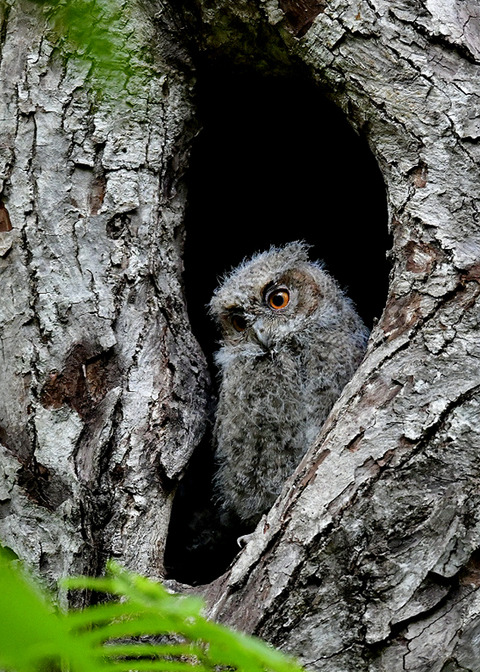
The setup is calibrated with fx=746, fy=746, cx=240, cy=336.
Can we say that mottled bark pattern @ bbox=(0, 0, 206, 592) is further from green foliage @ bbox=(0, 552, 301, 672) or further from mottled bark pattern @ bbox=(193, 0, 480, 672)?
green foliage @ bbox=(0, 552, 301, 672)

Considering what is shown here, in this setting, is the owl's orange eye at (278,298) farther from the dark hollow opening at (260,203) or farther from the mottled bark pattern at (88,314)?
the mottled bark pattern at (88,314)

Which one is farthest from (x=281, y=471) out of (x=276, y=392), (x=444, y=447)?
(x=444, y=447)

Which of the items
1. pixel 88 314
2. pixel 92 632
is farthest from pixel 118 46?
pixel 92 632

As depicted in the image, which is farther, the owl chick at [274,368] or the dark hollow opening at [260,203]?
the dark hollow opening at [260,203]

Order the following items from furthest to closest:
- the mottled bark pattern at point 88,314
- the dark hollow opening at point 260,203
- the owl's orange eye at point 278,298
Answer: the owl's orange eye at point 278,298, the dark hollow opening at point 260,203, the mottled bark pattern at point 88,314

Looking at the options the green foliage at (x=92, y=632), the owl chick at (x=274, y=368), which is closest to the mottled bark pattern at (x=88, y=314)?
the owl chick at (x=274, y=368)

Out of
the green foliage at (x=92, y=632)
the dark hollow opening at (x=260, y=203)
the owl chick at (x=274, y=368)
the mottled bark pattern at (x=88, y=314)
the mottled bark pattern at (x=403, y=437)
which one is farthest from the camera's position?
the dark hollow opening at (x=260, y=203)

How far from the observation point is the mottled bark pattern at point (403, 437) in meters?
1.77

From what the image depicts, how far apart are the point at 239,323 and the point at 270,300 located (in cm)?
18

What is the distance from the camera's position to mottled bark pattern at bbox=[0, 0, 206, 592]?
2.20 m

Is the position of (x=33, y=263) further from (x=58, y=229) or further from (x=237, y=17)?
(x=237, y=17)

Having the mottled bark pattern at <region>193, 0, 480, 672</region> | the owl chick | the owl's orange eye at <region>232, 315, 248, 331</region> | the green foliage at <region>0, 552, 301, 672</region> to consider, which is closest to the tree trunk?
the mottled bark pattern at <region>193, 0, 480, 672</region>

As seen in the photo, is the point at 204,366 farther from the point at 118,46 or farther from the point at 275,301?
the point at 118,46

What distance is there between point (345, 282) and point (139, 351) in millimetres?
1526
